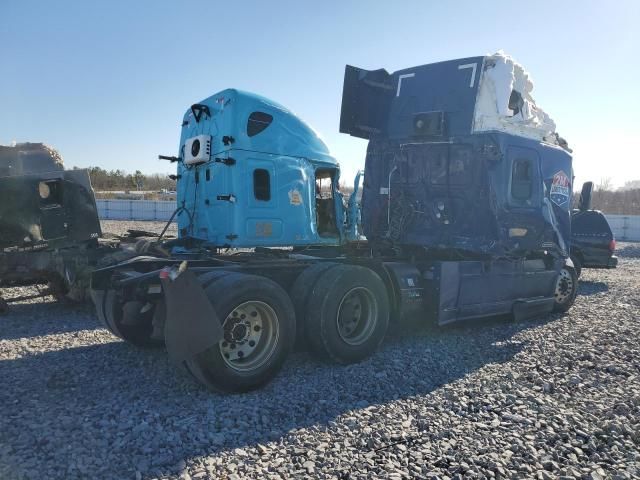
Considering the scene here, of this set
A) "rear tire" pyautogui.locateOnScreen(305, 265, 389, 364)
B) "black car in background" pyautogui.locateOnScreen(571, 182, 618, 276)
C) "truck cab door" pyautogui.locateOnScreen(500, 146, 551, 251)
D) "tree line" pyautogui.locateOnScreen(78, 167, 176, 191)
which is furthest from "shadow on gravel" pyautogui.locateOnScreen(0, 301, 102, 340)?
"tree line" pyautogui.locateOnScreen(78, 167, 176, 191)

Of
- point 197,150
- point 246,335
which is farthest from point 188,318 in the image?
point 197,150

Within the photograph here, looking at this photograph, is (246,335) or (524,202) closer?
(246,335)

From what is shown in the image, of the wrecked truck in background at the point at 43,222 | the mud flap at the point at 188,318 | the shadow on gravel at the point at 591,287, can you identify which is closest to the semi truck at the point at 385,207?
the mud flap at the point at 188,318

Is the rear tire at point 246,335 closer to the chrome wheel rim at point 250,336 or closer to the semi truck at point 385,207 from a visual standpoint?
the chrome wheel rim at point 250,336

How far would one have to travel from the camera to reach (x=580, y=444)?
3.80 metres

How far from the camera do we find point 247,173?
7.25 meters

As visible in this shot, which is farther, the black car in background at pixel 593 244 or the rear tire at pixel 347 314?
the black car in background at pixel 593 244

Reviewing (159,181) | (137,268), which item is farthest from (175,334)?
(159,181)

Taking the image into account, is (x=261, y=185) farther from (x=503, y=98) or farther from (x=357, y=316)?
(x=503, y=98)

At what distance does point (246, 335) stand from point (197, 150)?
3808mm

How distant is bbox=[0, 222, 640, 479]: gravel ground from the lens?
3377 mm

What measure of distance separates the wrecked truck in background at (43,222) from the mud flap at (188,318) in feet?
15.8

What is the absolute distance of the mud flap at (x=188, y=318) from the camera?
4.31 meters

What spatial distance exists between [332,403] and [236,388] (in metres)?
0.92
